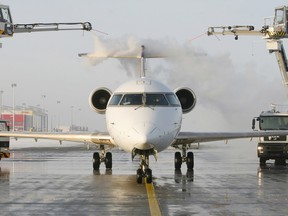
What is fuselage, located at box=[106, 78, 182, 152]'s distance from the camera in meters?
17.4

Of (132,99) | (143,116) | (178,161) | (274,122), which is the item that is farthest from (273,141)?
(143,116)

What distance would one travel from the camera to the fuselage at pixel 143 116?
57.0 ft

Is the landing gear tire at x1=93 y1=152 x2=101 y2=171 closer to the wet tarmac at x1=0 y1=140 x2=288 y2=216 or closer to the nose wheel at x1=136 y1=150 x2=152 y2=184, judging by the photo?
the wet tarmac at x1=0 y1=140 x2=288 y2=216

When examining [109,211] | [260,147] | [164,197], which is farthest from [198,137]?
[109,211]

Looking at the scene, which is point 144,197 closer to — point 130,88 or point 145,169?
point 145,169

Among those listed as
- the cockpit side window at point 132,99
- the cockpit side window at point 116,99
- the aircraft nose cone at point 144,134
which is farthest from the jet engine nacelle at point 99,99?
the aircraft nose cone at point 144,134

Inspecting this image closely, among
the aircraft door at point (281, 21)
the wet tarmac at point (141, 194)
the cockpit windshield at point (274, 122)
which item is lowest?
the wet tarmac at point (141, 194)

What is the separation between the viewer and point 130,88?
2009cm

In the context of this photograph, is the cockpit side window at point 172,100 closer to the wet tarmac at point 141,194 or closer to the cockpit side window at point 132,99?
the cockpit side window at point 132,99

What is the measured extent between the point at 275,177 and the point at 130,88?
5649 millimetres

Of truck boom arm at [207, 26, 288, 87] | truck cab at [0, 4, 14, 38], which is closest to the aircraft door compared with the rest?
truck boom arm at [207, 26, 288, 87]

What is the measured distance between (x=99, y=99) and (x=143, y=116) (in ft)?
19.0

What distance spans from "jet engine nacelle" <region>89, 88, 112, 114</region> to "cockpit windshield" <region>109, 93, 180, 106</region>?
3.63 meters

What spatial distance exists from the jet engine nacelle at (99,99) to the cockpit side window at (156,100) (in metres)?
4.43
